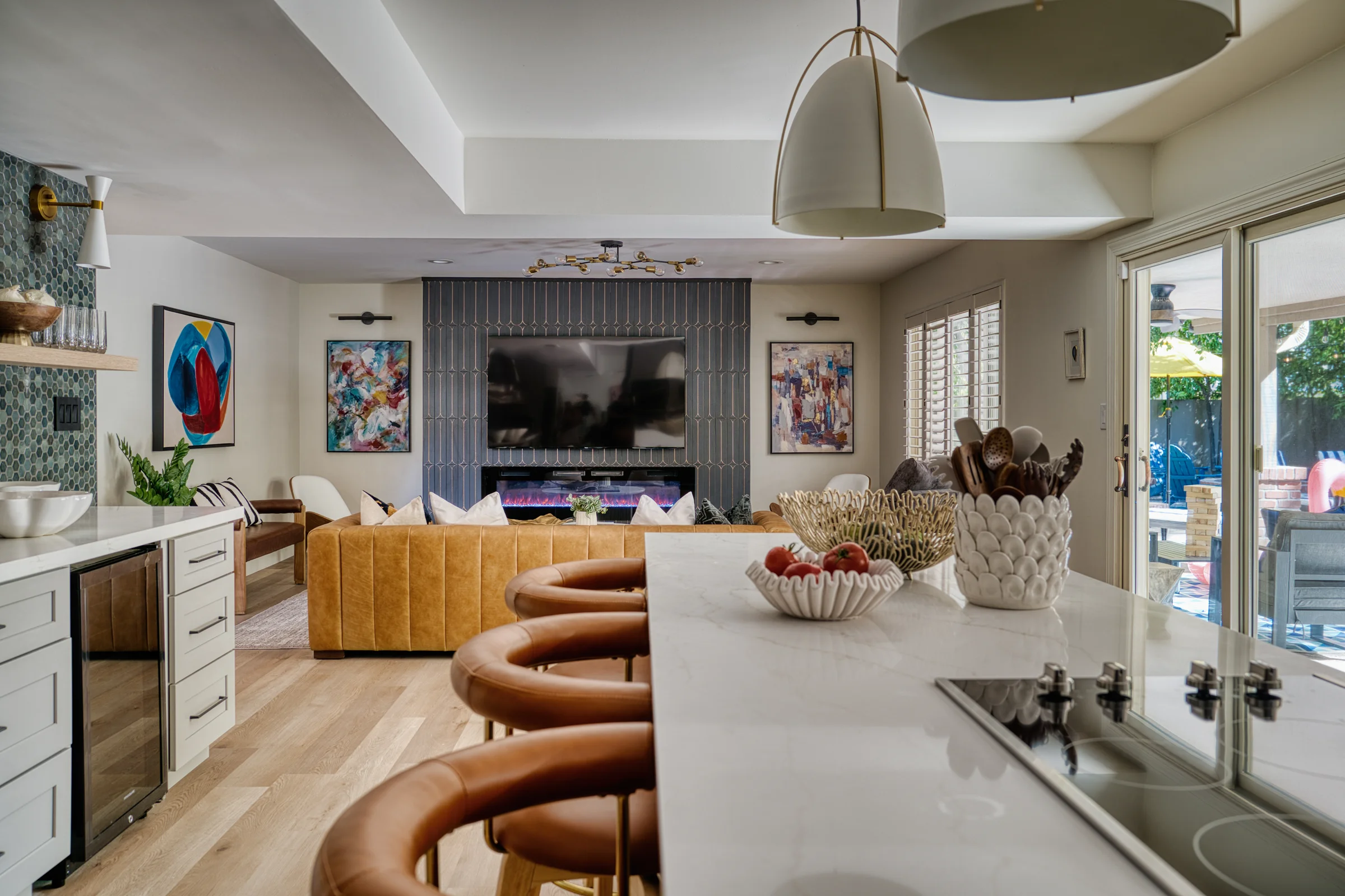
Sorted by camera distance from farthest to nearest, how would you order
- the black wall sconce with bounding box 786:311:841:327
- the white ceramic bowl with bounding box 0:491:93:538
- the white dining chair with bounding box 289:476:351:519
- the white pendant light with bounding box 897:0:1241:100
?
the black wall sconce with bounding box 786:311:841:327
the white dining chair with bounding box 289:476:351:519
the white ceramic bowl with bounding box 0:491:93:538
the white pendant light with bounding box 897:0:1241:100

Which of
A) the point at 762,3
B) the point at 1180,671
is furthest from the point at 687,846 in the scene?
the point at 762,3

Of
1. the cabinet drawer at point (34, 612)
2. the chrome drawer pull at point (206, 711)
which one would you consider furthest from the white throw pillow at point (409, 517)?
the cabinet drawer at point (34, 612)

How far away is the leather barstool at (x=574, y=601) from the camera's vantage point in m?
1.75

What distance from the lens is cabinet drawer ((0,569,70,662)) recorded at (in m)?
1.87

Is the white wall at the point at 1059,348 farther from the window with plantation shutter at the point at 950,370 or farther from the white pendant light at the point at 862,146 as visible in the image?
the white pendant light at the point at 862,146

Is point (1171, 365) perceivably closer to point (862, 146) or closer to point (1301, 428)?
point (1301, 428)

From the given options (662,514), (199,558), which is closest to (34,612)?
(199,558)

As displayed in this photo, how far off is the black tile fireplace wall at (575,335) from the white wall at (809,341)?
33 cm

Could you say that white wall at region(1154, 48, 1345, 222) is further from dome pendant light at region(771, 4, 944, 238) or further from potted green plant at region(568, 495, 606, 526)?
potted green plant at region(568, 495, 606, 526)

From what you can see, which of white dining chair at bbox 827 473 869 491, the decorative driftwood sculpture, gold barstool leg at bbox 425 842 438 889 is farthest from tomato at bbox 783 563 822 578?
white dining chair at bbox 827 473 869 491

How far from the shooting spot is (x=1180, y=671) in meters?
1.08

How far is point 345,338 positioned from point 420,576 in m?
4.45

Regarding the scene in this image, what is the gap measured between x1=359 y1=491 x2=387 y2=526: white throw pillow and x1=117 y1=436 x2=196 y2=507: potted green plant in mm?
1378

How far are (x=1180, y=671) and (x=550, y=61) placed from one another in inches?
114
